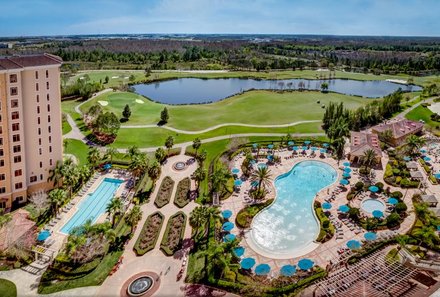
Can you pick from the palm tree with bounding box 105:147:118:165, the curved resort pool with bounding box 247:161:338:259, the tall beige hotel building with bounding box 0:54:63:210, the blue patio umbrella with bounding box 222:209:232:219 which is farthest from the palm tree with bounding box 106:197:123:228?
the curved resort pool with bounding box 247:161:338:259

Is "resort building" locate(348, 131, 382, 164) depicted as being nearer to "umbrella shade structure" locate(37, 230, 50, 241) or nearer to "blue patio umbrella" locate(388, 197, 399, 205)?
"blue patio umbrella" locate(388, 197, 399, 205)

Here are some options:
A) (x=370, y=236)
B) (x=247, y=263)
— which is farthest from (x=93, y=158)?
(x=370, y=236)

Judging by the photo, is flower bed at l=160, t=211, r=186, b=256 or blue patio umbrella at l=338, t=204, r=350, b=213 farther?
blue patio umbrella at l=338, t=204, r=350, b=213

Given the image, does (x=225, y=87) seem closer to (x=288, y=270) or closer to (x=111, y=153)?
(x=111, y=153)

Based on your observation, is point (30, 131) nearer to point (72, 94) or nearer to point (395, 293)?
point (395, 293)

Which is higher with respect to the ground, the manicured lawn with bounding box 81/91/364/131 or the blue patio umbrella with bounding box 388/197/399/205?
the manicured lawn with bounding box 81/91/364/131

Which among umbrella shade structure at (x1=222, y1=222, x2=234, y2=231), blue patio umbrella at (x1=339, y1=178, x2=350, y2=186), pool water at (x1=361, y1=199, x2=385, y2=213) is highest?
blue patio umbrella at (x1=339, y1=178, x2=350, y2=186)

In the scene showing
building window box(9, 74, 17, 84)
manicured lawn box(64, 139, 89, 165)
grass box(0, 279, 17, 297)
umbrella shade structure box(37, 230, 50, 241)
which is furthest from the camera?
manicured lawn box(64, 139, 89, 165)
